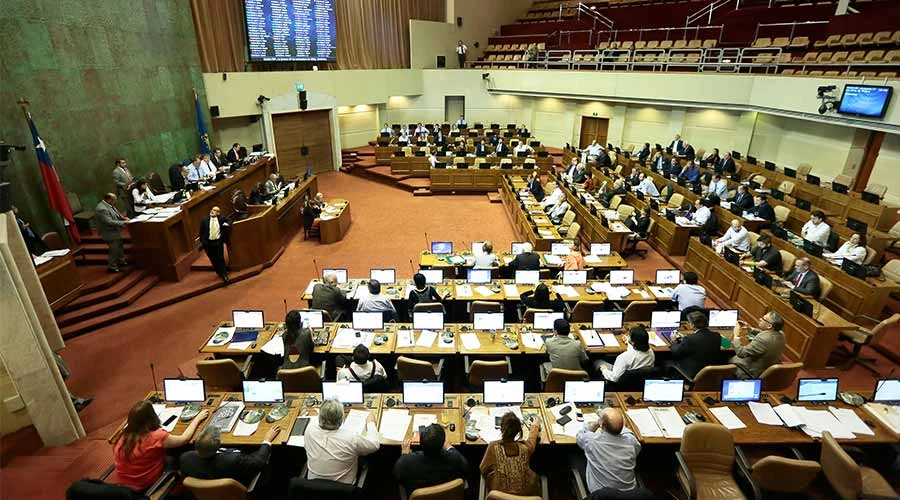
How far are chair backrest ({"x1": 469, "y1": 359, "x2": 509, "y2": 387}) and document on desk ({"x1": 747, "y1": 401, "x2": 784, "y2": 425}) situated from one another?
263cm

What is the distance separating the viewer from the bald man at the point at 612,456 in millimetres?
4020

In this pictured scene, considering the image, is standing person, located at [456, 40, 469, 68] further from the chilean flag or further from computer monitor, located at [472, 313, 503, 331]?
computer monitor, located at [472, 313, 503, 331]

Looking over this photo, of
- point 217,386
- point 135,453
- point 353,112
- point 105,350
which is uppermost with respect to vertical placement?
point 353,112

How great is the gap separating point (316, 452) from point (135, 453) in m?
1.61

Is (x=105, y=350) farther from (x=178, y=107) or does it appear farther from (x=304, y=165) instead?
A: (x=304, y=165)

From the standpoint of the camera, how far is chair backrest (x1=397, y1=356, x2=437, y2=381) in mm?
5551

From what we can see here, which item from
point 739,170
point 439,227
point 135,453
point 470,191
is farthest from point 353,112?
point 135,453

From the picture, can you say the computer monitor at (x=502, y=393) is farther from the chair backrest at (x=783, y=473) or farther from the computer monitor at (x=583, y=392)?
the chair backrest at (x=783, y=473)

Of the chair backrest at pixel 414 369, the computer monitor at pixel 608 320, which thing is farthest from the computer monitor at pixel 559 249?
the chair backrest at pixel 414 369

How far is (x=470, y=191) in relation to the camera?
17.0 metres

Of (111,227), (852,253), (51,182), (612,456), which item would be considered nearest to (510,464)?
(612,456)

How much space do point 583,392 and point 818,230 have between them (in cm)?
733

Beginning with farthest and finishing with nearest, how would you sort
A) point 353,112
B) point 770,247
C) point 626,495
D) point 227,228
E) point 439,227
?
point 353,112
point 439,227
point 227,228
point 770,247
point 626,495

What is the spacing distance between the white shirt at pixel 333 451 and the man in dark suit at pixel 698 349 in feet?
13.1
